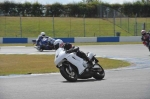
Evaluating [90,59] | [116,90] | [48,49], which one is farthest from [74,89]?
[48,49]

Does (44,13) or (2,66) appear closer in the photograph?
(2,66)

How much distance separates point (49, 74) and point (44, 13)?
4774cm

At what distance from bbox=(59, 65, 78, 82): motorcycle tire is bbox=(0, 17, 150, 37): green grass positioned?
3808 cm

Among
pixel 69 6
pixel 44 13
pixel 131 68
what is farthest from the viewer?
pixel 69 6

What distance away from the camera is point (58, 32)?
56.2m

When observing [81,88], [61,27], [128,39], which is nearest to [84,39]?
[128,39]

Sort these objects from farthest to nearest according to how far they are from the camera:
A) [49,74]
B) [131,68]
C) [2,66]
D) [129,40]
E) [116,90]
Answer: [129,40], [2,66], [131,68], [49,74], [116,90]

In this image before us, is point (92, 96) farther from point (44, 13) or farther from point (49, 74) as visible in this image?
point (44, 13)

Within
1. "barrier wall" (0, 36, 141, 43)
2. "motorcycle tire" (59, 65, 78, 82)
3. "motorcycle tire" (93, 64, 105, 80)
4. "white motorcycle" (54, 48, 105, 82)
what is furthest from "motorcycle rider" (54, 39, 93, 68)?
"barrier wall" (0, 36, 141, 43)

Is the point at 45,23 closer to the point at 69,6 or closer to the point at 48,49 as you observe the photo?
the point at 69,6

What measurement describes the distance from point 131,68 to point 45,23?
40554mm

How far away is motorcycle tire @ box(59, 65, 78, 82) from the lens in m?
14.1

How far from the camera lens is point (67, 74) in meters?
14.1

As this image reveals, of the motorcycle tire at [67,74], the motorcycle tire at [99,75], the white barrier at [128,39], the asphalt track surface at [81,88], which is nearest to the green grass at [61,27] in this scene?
the white barrier at [128,39]
